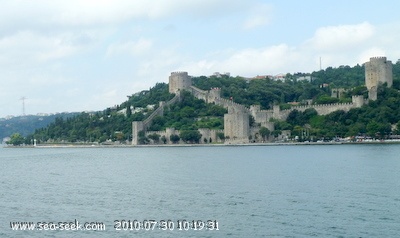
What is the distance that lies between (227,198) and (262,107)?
5228cm

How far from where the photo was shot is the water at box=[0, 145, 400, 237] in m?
17.8

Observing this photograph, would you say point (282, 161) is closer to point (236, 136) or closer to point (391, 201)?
point (391, 201)

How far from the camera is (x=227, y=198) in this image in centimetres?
2311

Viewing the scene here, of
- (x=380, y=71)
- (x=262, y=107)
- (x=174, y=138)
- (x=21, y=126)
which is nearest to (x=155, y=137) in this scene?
(x=174, y=138)

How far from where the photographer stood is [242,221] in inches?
738

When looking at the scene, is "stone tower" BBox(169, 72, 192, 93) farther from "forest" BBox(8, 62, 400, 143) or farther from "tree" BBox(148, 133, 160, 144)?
"tree" BBox(148, 133, 160, 144)

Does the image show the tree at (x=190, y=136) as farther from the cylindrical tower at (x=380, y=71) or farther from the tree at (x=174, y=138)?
the cylindrical tower at (x=380, y=71)

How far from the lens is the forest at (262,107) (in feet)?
Answer: 190

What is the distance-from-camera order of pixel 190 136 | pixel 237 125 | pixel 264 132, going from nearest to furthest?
1. pixel 264 132
2. pixel 237 125
3. pixel 190 136

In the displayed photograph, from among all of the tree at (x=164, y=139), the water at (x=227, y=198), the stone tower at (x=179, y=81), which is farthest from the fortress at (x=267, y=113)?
the water at (x=227, y=198)

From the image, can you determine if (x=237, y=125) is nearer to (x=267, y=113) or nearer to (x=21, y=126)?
(x=267, y=113)

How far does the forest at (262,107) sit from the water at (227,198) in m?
21.4

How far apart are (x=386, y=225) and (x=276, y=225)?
274cm

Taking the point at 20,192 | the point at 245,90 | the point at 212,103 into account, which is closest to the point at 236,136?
the point at 212,103
